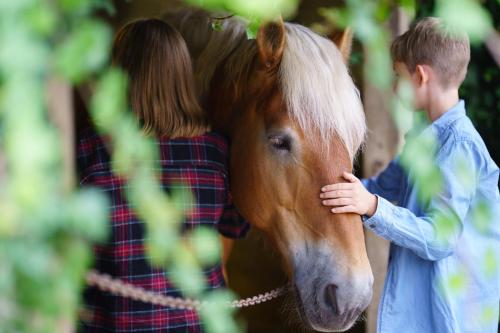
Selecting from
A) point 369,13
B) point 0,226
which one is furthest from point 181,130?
point 0,226

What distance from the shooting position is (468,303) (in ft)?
6.38

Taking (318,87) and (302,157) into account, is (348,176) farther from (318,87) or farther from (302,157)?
(318,87)

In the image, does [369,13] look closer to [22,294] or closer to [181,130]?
[22,294]

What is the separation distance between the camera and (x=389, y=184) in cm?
235

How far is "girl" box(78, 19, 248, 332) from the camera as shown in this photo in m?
1.79

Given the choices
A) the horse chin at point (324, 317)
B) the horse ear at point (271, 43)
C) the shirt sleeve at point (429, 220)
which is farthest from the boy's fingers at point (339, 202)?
the horse ear at point (271, 43)

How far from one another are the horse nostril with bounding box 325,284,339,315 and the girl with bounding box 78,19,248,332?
38 cm

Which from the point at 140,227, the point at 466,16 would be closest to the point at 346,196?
the point at 140,227

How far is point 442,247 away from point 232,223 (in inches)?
30.5

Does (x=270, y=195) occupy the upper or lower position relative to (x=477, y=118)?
upper

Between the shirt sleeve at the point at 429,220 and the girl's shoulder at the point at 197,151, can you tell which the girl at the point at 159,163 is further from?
the shirt sleeve at the point at 429,220

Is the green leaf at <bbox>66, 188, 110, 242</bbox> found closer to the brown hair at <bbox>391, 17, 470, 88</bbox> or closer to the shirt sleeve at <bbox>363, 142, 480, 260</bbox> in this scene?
the shirt sleeve at <bbox>363, 142, 480, 260</bbox>

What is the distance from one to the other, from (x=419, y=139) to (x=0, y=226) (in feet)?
1.97

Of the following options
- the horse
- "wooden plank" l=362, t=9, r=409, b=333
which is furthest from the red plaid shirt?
"wooden plank" l=362, t=9, r=409, b=333
